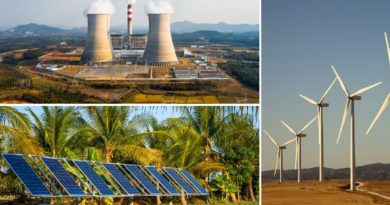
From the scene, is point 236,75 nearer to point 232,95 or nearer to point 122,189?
point 232,95

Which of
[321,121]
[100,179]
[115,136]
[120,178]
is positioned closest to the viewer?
[100,179]

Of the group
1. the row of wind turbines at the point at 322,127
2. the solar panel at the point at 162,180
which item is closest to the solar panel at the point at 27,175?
the solar panel at the point at 162,180

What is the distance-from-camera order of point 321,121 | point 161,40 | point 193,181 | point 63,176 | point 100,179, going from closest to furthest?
point 63,176 → point 100,179 → point 193,181 → point 321,121 → point 161,40

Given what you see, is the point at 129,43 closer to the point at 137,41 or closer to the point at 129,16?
the point at 137,41

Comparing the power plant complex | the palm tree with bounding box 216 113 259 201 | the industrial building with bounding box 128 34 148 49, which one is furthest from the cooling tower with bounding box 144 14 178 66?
the palm tree with bounding box 216 113 259 201

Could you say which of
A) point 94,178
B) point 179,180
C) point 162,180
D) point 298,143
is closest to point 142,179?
point 162,180

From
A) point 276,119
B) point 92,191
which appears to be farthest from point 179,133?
point 92,191

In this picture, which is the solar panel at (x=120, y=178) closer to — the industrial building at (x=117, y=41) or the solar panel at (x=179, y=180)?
the solar panel at (x=179, y=180)

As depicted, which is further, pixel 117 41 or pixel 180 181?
pixel 117 41

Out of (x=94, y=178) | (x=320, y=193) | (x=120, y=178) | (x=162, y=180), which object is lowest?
(x=320, y=193)

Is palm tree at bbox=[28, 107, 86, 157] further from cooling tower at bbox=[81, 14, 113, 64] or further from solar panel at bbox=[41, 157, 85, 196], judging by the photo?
solar panel at bbox=[41, 157, 85, 196]
